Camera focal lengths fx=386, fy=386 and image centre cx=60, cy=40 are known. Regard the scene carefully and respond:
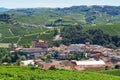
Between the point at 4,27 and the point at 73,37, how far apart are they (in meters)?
41.8

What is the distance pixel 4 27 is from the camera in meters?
169

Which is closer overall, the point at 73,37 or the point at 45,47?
the point at 45,47

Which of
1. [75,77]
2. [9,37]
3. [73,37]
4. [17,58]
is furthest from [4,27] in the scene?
[75,77]

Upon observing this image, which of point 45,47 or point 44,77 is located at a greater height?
point 44,77

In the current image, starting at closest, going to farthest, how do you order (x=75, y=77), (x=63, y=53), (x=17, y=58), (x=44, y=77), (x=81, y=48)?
1. (x=44, y=77)
2. (x=75, y=77)
3. (x=17, y=58)
4. (x=63, y=53)
5. (x=81, y=48)

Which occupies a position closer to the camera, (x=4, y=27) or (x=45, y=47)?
(x=45, y=47)

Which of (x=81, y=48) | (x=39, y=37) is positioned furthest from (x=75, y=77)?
(x=39, y=37)

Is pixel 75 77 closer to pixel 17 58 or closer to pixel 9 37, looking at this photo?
pixel 17 58

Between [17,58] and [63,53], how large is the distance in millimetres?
14883

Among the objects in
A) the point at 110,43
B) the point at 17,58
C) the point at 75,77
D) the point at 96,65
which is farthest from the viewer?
the point at 110,43

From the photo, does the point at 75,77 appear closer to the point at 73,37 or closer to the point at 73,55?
the point at 73,55

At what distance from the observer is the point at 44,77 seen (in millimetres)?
32906

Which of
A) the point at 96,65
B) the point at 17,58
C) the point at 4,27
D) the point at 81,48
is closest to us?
the point at 96,65

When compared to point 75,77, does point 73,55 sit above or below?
below
